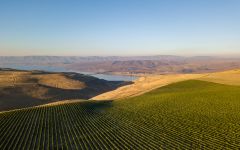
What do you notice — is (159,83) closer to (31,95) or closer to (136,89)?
(136,89)

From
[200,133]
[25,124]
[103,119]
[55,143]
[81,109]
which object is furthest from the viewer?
[81,109]

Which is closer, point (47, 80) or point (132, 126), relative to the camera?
point (132, 126)

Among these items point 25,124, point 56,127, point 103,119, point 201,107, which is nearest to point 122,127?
point 103,119

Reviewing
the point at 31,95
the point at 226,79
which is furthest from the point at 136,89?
the point at 31,95

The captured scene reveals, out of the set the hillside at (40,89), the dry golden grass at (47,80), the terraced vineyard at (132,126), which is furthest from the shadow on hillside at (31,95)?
the terraced vineyard at (132,126)

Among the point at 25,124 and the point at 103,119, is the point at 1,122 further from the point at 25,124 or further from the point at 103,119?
the point at 103,119

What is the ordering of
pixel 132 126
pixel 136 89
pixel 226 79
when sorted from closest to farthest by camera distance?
pixel 132 126 < pixel 226 79 < pixel 136 89
